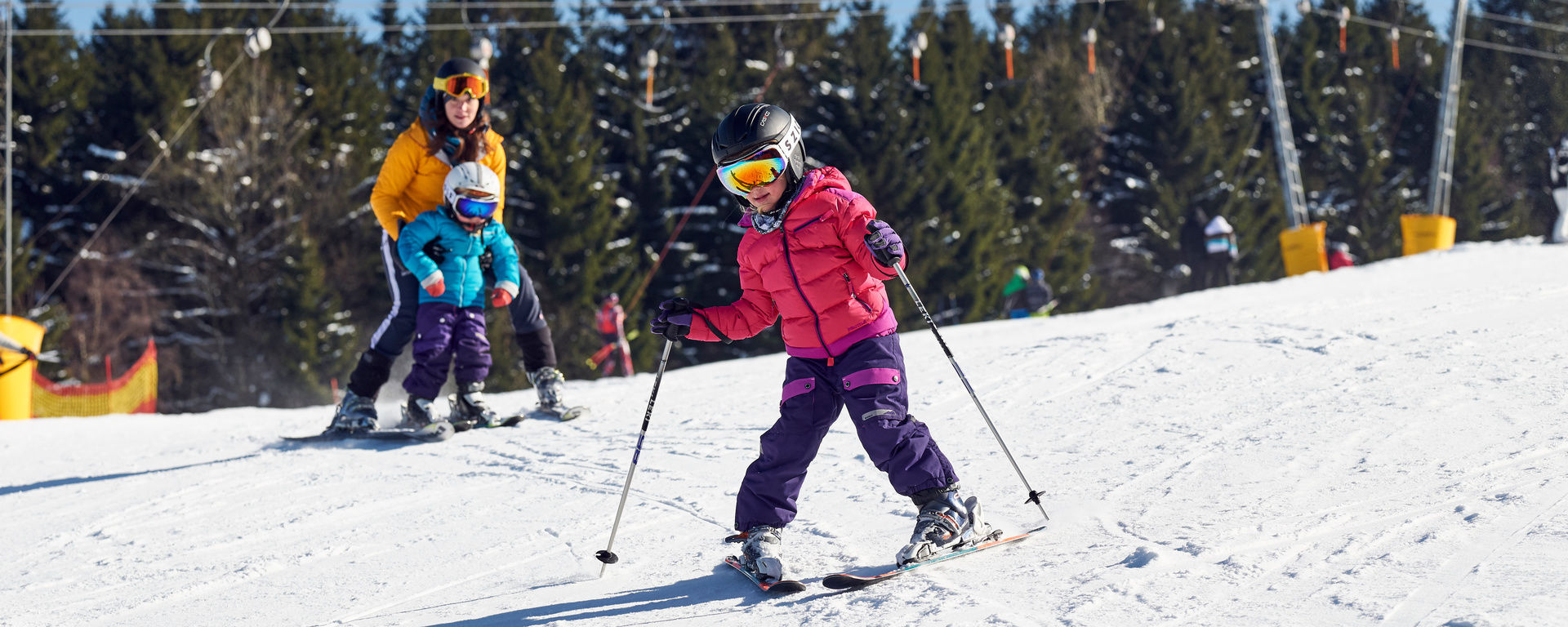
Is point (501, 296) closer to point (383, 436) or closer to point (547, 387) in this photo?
point (547, 387)

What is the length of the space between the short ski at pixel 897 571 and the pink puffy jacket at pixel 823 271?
0.63 metres

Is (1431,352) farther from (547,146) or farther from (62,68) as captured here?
(62,68)

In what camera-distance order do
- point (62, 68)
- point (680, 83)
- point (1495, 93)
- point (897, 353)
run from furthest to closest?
point (1495, 93)
point (680, 83)
point (62, 68)
point (897, 353)

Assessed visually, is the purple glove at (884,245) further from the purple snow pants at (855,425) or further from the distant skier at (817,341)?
the purple snow pants at (855,425)

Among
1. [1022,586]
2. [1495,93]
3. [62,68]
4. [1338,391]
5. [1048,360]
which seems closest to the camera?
[1022,586]

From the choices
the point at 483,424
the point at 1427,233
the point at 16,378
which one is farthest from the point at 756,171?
the point at 1427,233

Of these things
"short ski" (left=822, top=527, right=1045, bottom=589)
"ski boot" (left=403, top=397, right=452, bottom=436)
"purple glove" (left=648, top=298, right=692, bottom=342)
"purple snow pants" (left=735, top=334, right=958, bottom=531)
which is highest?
"purple glove" (left=648, top=298, right=692, bottom=342)

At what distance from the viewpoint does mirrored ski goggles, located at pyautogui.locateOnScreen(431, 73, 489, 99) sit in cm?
571

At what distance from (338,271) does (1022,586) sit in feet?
74.0

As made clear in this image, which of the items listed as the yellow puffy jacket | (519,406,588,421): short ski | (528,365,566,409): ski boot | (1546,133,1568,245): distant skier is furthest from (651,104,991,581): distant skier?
(1546,133,1568,245): distant skier

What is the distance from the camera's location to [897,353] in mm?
3340

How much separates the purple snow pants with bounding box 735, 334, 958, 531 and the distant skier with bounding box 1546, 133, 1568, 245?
12057 millimetres

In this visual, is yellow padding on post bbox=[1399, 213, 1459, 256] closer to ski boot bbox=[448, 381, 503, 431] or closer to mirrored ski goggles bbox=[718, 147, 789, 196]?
ski boot bbox=[448, 381, 503, 431]

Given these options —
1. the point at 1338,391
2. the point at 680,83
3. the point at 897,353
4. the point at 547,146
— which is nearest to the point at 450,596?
the point at 897,353
